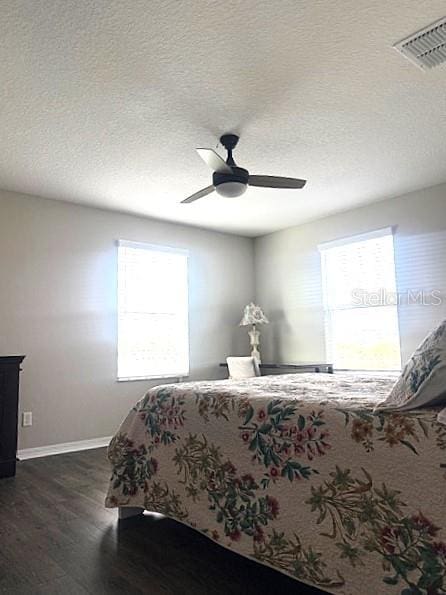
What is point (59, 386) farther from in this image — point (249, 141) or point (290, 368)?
point (249, 141)

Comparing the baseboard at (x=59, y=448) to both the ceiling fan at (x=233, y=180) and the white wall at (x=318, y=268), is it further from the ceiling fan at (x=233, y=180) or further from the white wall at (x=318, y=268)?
the ceiling fan at (x=233, y=180)

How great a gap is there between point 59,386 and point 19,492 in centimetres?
145

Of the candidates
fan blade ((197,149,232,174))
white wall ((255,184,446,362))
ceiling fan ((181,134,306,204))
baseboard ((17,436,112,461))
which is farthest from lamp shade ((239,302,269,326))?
fan blade ((197,149,232,174))

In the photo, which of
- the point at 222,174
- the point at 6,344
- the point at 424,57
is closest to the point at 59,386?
the point at 6,344

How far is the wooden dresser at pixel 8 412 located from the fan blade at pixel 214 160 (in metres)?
2.29

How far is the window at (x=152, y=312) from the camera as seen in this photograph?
5.01 meters

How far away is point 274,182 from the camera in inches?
123

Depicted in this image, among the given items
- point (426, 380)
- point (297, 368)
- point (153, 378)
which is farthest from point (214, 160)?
point (297, 368)

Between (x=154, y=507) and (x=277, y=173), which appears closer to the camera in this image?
(x=154, y=507)

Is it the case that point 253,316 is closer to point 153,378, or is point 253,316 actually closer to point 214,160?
point 153,378

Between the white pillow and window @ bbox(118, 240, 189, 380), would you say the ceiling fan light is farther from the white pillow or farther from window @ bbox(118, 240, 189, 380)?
window @ bbox(118, 240, 189, 380)

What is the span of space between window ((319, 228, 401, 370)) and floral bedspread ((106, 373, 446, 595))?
2509 mm

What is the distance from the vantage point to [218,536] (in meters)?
1.95

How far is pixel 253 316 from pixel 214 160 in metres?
3.10
